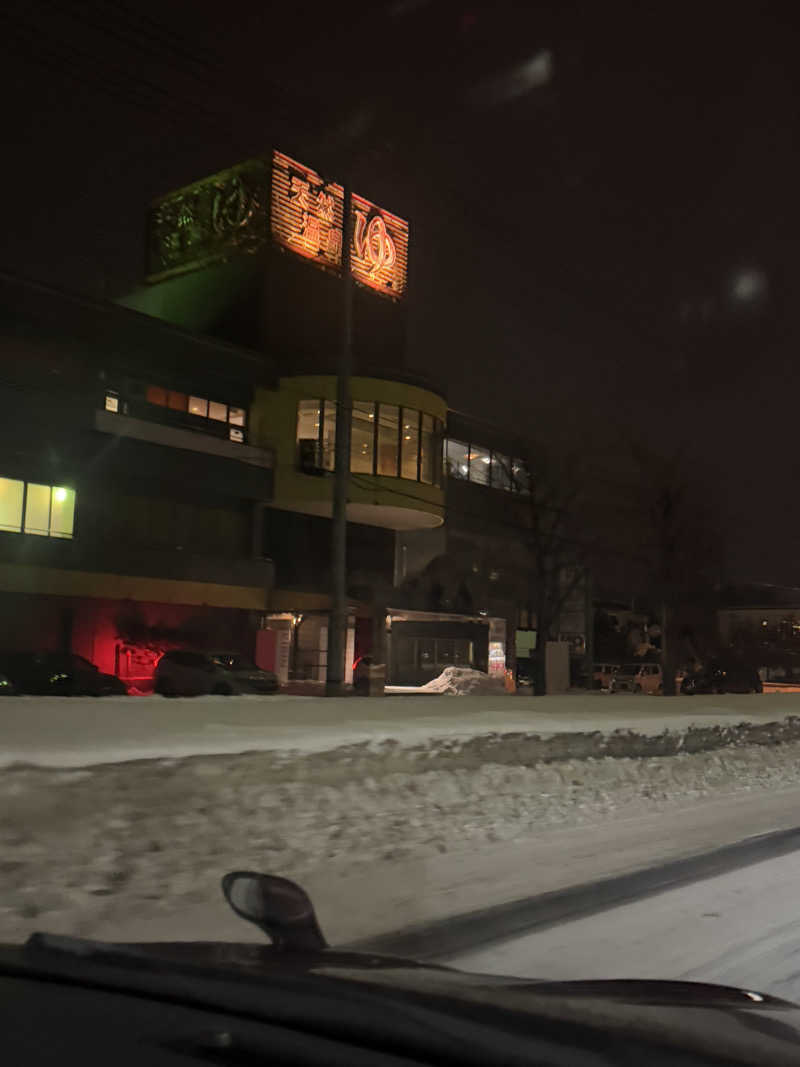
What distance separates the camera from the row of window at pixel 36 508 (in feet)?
110

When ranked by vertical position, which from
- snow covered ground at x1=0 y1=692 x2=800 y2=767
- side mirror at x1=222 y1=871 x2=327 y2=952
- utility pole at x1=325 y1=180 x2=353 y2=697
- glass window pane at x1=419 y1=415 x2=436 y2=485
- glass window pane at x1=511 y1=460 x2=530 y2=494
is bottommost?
side mirror at x1=222 y1=871 x2=327 y2=952

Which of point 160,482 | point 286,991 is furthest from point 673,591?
point 286,991

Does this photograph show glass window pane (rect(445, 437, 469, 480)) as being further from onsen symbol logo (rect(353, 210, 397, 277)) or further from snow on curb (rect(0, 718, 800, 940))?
snow on curb (rect(0, 718, 800, 940))

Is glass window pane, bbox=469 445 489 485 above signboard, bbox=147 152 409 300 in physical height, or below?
below

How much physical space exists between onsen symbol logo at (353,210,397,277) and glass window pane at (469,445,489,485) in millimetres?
10600

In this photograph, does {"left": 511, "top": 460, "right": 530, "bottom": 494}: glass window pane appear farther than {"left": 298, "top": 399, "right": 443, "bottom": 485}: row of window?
No

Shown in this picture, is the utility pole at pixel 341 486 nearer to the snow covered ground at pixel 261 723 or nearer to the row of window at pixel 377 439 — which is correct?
the snow covered ground at pixel 261 723

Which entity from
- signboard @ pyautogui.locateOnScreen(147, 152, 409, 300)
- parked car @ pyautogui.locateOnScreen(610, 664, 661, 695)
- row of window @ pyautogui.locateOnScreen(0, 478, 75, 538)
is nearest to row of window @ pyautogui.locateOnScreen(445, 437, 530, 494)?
signboard @ pyautogui.locateOnScreen(147, 152, 409, 300)

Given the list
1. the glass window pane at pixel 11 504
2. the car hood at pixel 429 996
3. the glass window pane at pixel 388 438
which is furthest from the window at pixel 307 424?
the car hood at pixel 429 996

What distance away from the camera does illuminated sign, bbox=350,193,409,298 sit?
164ft

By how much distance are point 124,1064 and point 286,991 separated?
413 mm

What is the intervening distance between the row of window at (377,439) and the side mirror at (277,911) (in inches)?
1519

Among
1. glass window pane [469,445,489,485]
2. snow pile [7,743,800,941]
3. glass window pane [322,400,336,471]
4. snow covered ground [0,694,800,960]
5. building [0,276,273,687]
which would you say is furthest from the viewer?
glass window pane [469,445,489,485]

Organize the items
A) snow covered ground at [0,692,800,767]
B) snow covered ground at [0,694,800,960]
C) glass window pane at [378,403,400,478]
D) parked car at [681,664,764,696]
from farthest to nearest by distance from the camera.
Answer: parked car at [681,664,764,696]
glass window pane at [378,403,400,478]
snow covered ground at [0,692,800,767]
snow covered ground at [0,694,800,960]
